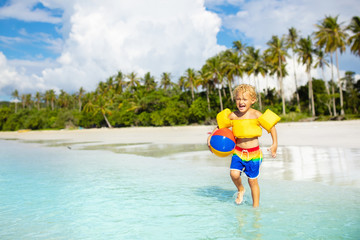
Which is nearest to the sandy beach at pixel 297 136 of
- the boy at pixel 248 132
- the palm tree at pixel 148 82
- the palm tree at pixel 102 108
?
the boy at pixel 248 132

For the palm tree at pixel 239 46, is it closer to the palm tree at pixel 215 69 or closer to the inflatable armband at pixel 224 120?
the palm tree at pixel 215 69

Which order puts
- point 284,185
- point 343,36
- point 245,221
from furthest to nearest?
point 343,36, point 284,185, point 245,221

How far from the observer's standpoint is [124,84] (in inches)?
2813

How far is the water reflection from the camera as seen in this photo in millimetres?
6082

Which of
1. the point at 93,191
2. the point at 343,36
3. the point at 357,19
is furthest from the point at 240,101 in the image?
the point at 343,36

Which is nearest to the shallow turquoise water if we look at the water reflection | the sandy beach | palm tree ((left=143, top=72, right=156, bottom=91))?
the water reflection

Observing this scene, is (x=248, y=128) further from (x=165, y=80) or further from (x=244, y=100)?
(x=165, y=80)

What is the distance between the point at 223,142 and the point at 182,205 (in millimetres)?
1299

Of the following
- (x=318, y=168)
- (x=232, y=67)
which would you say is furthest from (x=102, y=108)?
(x=318, y=168)

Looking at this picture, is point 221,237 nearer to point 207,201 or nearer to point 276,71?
point 207,201

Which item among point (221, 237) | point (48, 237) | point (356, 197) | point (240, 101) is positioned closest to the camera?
point (221, 237)

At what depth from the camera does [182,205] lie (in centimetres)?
464

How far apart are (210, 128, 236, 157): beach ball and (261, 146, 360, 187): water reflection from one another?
2.80m

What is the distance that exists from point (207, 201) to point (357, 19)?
39.3 m
